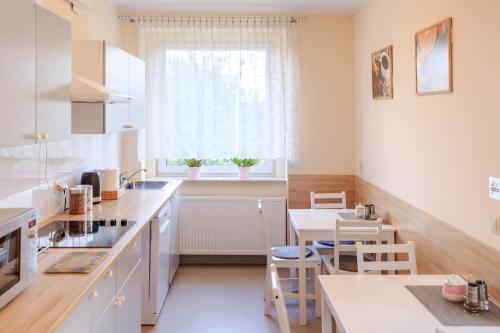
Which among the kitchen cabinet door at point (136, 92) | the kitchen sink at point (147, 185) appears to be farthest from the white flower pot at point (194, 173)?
the kitchen cabinet door at point (136, 92)

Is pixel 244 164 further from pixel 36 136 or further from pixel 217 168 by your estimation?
pixel 36 136

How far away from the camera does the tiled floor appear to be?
3564 mm

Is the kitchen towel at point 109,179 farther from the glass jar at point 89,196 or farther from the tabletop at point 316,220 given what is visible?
the tabletop at point 316,220

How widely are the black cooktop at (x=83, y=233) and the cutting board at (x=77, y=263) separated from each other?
5.6 inches

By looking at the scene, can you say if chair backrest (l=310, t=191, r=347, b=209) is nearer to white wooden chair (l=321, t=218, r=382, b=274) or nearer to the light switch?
white wooden chair (l=321, t=218, r=382, b=274)

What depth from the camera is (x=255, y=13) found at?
4.88 m

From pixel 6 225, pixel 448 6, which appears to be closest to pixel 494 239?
pixel 448 6

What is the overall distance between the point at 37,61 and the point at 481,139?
208 centimetres

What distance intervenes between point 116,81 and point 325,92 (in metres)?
2.27

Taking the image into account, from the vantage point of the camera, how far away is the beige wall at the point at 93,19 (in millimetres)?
3346

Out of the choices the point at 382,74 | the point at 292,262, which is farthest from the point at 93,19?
the point at 292,262

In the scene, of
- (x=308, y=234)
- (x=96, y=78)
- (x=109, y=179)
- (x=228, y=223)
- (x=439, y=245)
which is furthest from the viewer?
(x=228, y=223)

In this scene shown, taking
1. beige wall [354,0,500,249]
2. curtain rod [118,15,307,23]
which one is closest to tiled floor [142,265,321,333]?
beige wall [354,0,500,249]

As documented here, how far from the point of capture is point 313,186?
4941mm
